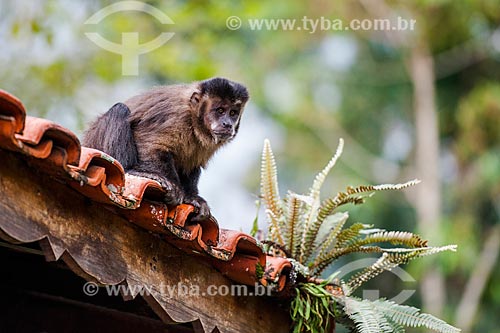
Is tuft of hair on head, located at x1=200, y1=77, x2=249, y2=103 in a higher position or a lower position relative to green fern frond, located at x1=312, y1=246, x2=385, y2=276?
higher

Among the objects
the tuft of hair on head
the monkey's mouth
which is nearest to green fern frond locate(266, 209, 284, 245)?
the monkey's mouth

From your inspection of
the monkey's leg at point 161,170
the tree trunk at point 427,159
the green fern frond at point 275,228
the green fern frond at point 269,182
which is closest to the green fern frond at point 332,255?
the green fern frond at point 275,228

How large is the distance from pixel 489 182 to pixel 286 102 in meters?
6.40

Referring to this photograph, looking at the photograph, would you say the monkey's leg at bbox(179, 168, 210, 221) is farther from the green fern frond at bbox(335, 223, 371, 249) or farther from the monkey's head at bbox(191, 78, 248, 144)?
the green fern frond at bbox(335, 223, 371, 249)

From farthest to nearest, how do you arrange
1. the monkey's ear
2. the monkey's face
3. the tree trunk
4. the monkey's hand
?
1. the tree trunk
2. the monkey's face
3. the monkey's ear
4. the monkey's hand

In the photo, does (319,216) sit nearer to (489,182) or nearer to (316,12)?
(489,182)

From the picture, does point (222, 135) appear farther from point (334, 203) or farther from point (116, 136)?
point (334, 203)

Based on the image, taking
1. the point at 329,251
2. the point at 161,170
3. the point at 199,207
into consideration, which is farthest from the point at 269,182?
the point at 199,207

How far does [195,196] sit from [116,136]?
74cm

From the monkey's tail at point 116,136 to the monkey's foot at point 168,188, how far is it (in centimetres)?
18

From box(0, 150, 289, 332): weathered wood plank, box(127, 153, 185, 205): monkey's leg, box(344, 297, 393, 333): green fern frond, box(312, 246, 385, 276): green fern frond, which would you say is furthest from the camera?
box(312, 246, 385, 276): green fern frond

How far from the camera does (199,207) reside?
4.80 m

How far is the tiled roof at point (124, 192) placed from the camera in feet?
11.1

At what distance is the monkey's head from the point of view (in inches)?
254
